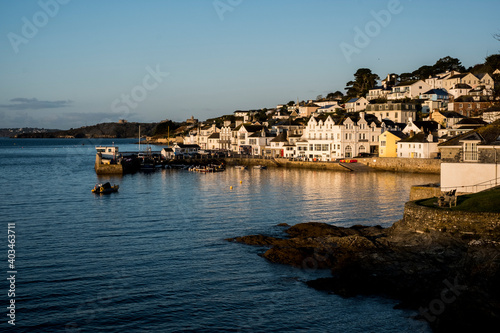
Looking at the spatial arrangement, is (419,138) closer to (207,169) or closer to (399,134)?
(399,134)

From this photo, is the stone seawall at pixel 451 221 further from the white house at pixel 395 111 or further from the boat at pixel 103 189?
the white house at pixel 395 111

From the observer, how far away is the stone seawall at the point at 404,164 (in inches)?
3044

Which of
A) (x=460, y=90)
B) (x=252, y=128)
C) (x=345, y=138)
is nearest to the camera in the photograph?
(x=345, y=138)

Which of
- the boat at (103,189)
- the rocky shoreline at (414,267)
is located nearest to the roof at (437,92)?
the boat at (103,189)

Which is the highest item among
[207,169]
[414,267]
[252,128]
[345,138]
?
[252,128]

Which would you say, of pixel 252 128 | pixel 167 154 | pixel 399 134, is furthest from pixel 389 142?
pixel 167 154

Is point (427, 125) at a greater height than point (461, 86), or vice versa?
point (461, 86)

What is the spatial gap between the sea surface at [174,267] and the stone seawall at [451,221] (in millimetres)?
7511

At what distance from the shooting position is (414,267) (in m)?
24.7

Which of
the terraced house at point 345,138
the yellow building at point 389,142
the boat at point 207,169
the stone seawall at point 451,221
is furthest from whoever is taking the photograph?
the terraced house at point 345,138

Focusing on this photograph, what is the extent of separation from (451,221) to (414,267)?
4.81 m

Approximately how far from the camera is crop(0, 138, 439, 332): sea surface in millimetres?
19953

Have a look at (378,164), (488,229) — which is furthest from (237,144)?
(488,229)

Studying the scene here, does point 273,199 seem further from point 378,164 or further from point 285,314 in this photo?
point 378,164
